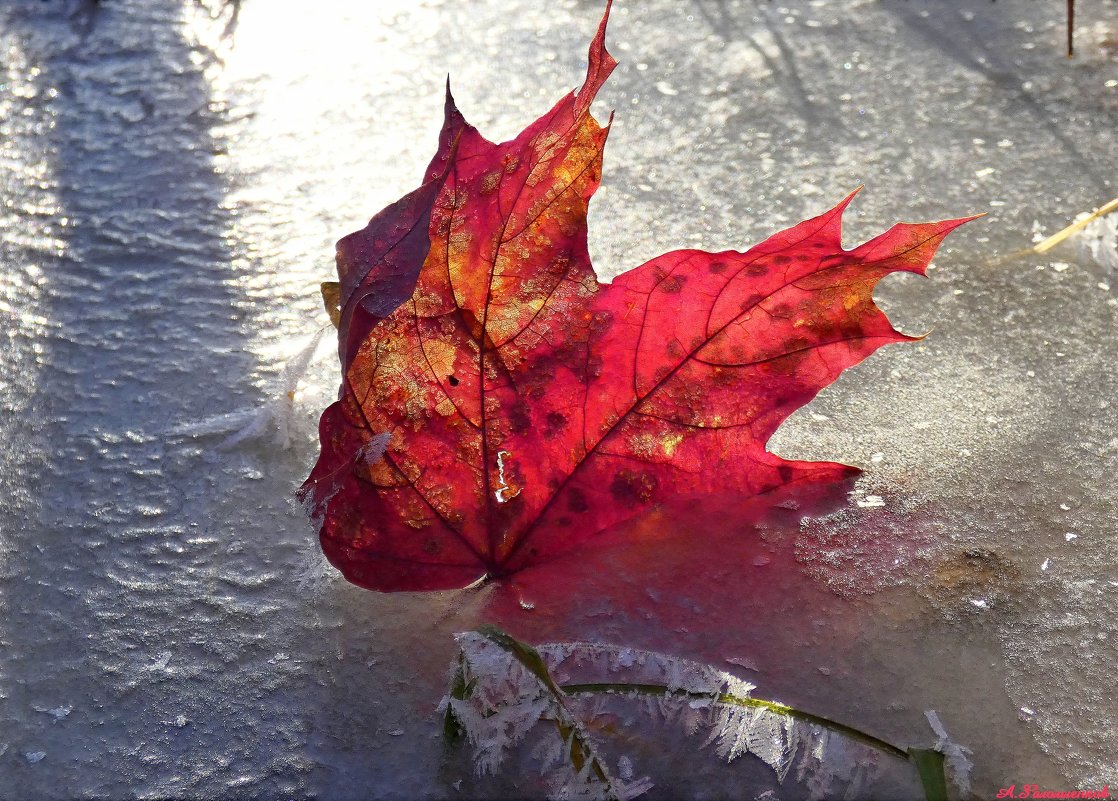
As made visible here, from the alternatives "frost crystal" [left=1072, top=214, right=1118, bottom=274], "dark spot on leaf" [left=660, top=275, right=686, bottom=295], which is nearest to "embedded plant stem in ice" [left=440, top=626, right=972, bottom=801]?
"dark spot on leaf" [left=660, top=275, right=686, bottom=295]

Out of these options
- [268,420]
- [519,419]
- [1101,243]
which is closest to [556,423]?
[519,419]

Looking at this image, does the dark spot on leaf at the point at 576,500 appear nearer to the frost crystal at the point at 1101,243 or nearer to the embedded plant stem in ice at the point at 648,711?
the embedded plant stem in ice at the point at 648,711

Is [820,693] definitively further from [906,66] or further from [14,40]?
[14,40]

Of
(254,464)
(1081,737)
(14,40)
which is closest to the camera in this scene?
(1081,737)

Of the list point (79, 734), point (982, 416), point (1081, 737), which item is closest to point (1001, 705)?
point (1081, 737)

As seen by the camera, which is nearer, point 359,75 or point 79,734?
point 79,734
